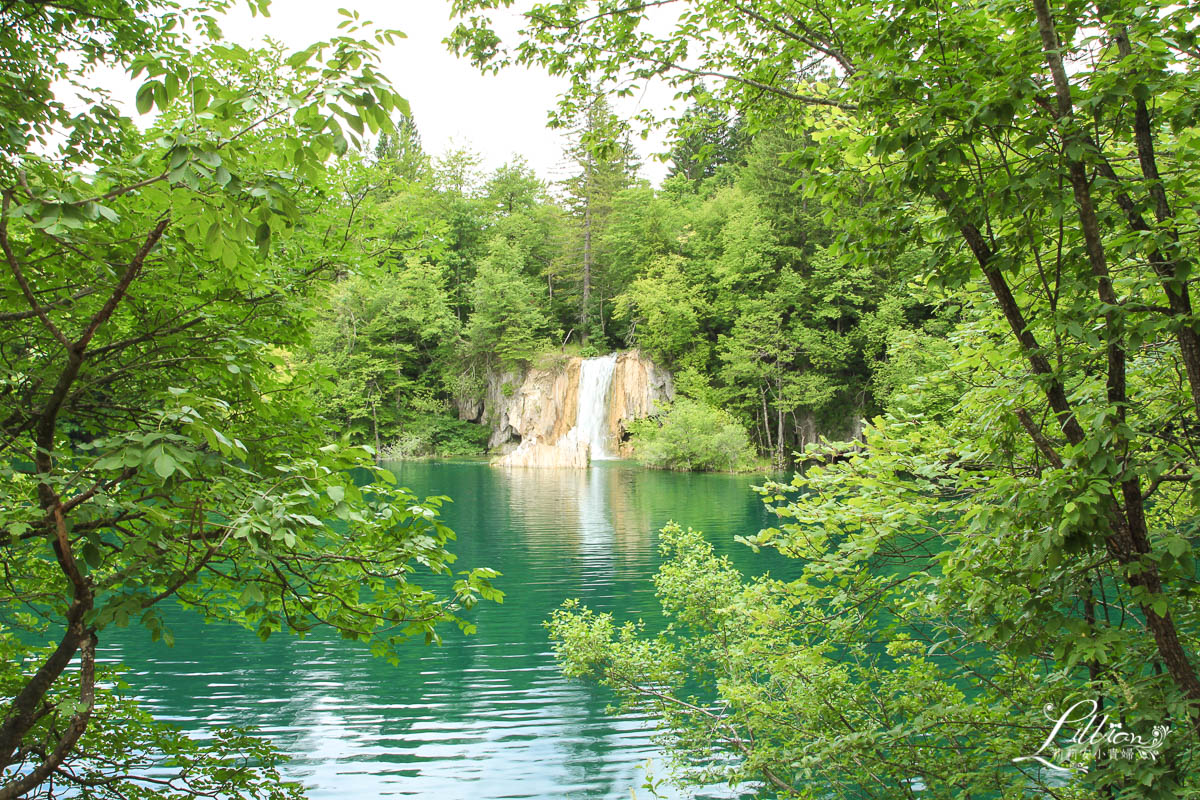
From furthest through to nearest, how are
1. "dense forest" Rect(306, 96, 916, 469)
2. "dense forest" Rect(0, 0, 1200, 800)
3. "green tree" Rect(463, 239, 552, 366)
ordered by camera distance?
"green tree" Rect(463, 239, 552, 366) → "dense forest" Rect(306, 96, 916, 469) → "dense forest" Rect(0, 0, 1200, 800)

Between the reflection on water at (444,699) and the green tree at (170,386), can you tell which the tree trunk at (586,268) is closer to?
the reflection on water at (444,699)

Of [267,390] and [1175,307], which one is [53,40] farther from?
[1175,307]

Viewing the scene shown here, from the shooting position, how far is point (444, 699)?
729 cm

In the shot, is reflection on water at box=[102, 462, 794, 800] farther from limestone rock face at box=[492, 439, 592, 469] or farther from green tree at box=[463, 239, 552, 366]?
green tree at box=[463, 239, 552, 366]

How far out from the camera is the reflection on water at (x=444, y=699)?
5.70 metres

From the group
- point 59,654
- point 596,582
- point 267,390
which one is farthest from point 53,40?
point 596,582

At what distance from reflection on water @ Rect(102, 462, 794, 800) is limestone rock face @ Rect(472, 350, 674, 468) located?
20.2 meters

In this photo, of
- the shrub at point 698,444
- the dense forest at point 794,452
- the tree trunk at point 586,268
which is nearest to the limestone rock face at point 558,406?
the tree trunk at point 586,268

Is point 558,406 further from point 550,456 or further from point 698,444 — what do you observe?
point 698,444

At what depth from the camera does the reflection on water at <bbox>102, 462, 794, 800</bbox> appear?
570 cm

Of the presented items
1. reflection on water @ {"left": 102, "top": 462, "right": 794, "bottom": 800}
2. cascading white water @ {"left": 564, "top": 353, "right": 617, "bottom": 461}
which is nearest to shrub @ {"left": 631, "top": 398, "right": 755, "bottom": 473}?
cascading white water @ {"left": 564, "top": 353, "right": 617, "bottom": 461}

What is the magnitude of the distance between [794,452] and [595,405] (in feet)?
107

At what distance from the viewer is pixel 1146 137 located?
2273mm

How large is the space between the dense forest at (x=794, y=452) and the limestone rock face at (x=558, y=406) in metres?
28.1
